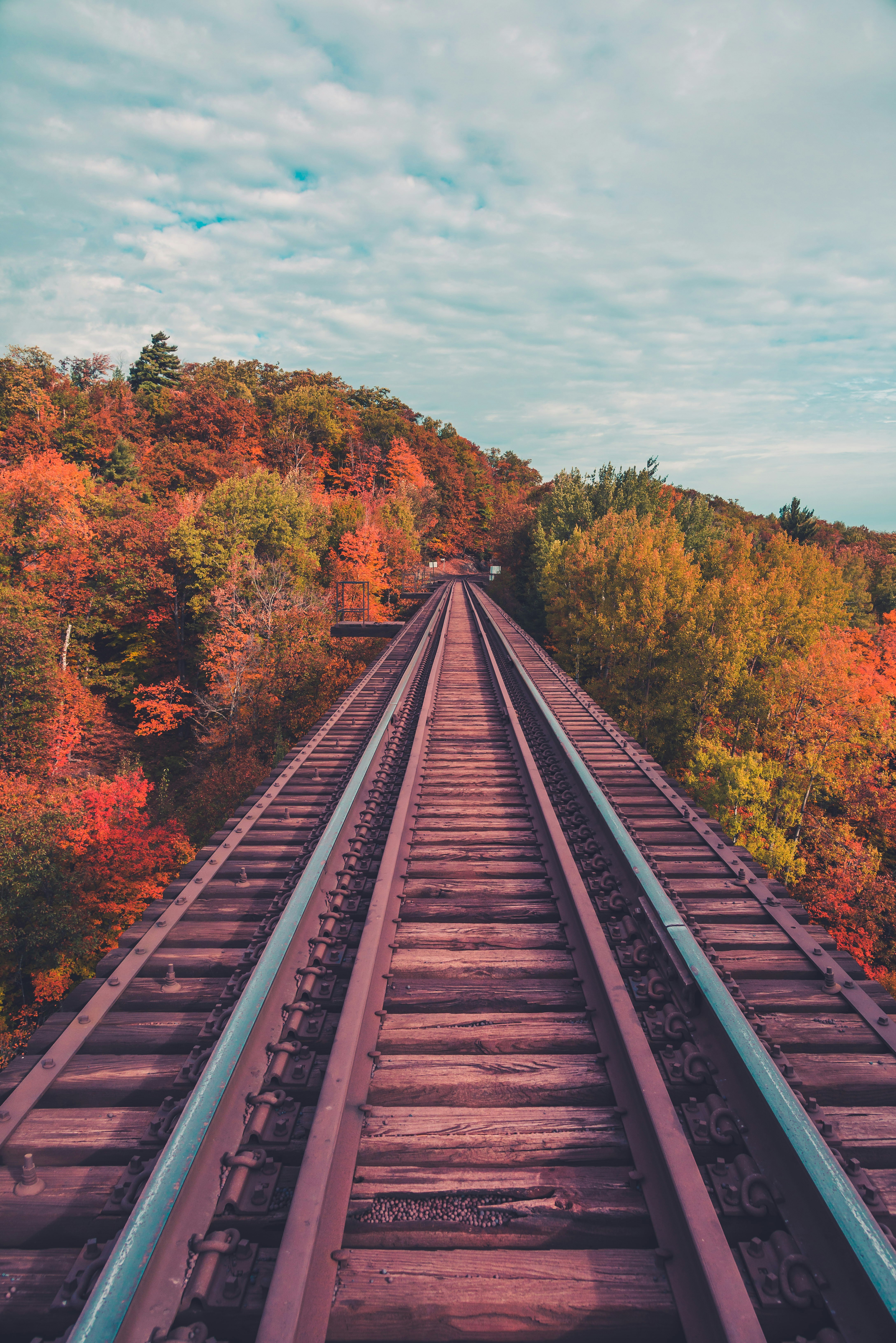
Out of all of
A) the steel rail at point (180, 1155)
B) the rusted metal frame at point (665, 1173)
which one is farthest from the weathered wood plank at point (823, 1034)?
the steel rail at point (180, 1155)

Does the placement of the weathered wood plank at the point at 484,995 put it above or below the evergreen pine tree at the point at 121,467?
below

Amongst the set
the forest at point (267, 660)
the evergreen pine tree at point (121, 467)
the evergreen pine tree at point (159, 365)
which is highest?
the evergreen pine tree at point (159, 365)

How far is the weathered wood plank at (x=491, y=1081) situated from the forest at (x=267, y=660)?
15.7 m

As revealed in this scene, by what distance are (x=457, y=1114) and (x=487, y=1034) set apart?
1.58 feet

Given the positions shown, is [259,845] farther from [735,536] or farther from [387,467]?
[387,467]

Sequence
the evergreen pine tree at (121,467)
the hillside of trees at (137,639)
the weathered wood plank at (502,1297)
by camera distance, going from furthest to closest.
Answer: the evergreen pine tree at (121,467) < the hillside of trees at (137,639) < the weathered wood plank at (502,1297)

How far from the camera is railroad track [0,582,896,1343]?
193 centimetres

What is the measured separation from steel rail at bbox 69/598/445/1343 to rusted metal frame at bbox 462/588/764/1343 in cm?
166

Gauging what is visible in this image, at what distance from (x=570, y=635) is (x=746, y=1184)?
117ft

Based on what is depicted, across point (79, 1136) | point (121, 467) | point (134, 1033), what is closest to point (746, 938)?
point (134, 1033)

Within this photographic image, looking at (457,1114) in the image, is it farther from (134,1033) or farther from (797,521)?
(797,521)

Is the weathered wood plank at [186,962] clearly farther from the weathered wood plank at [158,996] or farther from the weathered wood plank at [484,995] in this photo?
the weathered wood plank at [484,995]

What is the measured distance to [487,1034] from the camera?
3.10 metres

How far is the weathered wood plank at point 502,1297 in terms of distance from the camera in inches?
75.7
